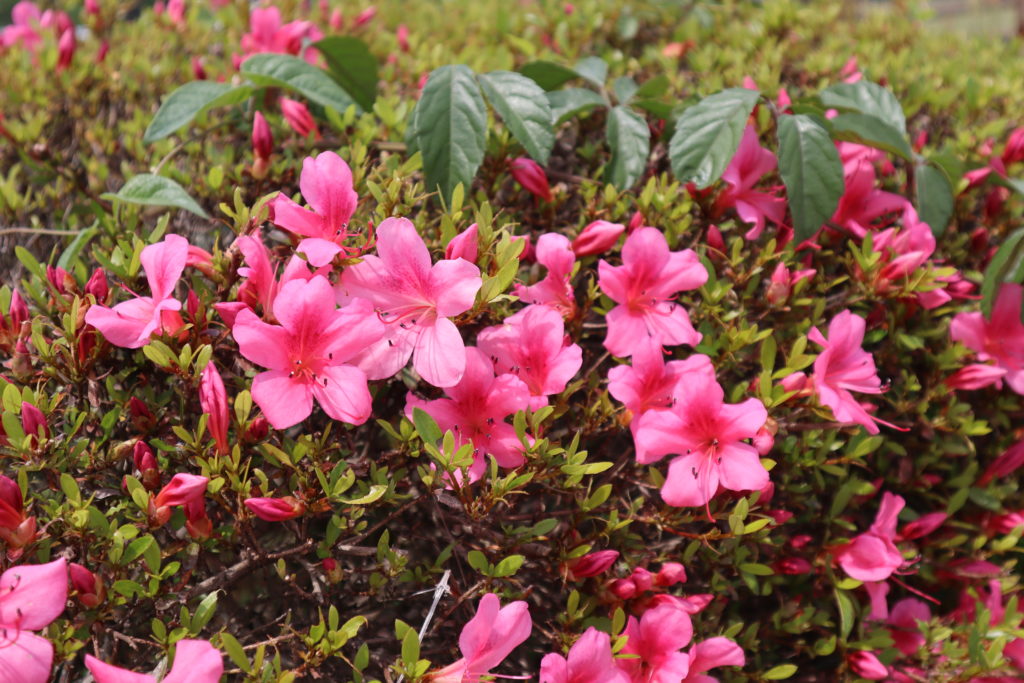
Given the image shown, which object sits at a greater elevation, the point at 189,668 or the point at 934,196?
the point at 934,196

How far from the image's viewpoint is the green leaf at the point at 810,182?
4.83ft

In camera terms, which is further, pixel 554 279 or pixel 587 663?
pixel 554 279

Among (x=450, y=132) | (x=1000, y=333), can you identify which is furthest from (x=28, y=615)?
(x=1000, y=333)

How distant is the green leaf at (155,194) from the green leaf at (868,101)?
4.35 feet

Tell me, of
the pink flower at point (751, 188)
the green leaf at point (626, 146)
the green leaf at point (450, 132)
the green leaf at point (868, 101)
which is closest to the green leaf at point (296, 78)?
the green leaf at point (450, 132)

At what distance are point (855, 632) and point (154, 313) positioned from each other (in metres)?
1.43

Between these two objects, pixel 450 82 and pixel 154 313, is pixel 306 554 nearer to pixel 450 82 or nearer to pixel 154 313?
pixel 154 313

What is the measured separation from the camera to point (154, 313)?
46.1 inches

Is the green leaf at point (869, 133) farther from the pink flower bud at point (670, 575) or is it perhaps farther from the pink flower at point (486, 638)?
the pink flower at point (486, 638)

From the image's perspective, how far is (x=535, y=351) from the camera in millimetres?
1222

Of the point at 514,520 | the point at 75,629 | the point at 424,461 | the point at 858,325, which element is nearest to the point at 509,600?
the point at 514,520

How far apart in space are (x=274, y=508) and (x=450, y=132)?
2.37 ft

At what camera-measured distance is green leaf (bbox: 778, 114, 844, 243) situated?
4.83 ft

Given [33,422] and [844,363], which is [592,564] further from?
[33,422]
